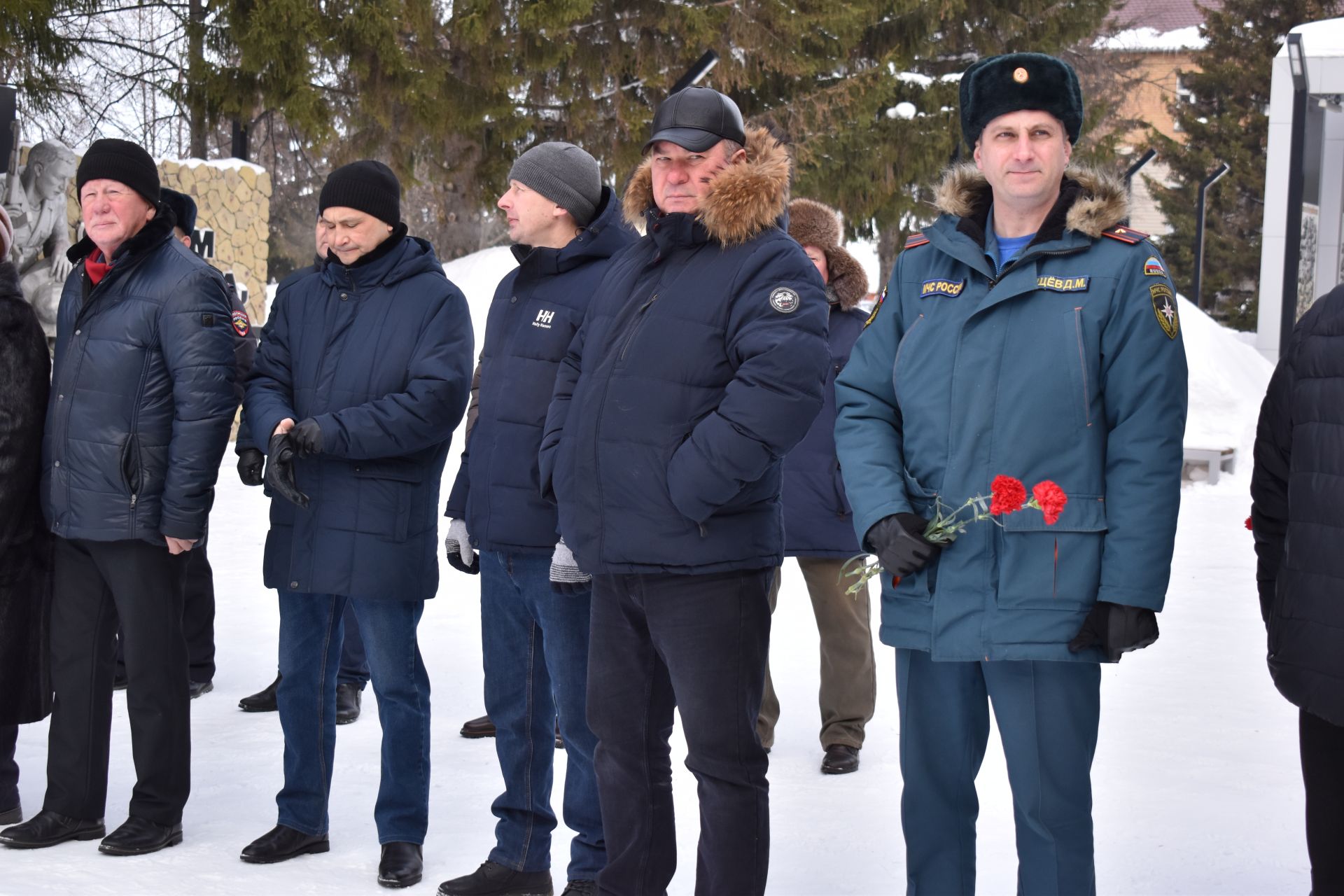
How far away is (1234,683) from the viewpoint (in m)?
5.68

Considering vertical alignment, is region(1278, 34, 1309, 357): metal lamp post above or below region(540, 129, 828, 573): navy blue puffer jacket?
above

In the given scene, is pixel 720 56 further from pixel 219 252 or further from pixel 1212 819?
pixel 1212 819

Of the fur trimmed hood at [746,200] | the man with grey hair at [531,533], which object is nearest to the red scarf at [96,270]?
the man with grey hair at [531,533]

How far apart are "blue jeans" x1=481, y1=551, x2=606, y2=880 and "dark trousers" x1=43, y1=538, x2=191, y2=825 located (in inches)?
34.9

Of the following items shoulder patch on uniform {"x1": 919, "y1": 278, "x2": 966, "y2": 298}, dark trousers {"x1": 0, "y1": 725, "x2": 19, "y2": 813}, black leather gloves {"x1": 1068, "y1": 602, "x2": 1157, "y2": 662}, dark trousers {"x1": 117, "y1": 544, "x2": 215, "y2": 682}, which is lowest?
dark trousers {"x1": 0, "y1": 725, "x2": 19, "y2": 813}

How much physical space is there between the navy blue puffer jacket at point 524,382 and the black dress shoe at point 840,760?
1.60m

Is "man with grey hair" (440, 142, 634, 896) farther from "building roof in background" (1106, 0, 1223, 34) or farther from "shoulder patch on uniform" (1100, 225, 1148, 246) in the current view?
"building roof in background" (1106, 0, 1223, 34)

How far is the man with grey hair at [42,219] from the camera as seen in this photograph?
Result: 1088cm

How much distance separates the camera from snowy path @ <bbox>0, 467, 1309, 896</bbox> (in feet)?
12.0

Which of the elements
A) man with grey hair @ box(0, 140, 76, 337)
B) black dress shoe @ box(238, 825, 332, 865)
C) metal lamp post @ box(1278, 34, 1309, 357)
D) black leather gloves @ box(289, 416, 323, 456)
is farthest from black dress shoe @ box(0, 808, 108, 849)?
metal lamp post @ box(1278, 34, 1309, 357)

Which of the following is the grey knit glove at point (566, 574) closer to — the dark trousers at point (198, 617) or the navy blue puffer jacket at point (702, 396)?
the navy blue puffer jacket at point (702, 396)

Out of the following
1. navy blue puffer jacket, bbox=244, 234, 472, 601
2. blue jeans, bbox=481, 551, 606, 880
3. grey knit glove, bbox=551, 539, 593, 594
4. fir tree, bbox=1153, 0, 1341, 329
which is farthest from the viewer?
fir tree, bbox=1153, 0, 1341, 329

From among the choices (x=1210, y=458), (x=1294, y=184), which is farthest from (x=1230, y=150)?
(x=1210, y=458)

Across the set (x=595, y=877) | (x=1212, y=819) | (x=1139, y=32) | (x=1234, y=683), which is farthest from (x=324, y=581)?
(x=1139, y=32)
